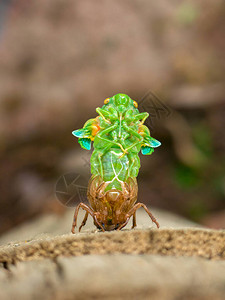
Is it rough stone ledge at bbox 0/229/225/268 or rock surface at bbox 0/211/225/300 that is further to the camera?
rough stone ledge at bbox 0/229/225/268

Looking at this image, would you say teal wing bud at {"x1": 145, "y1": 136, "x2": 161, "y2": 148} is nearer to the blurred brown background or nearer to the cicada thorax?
the cicada thorax

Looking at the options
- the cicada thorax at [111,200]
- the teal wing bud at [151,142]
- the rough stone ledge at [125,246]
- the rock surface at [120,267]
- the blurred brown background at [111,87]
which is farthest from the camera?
the blurred brown background at [111,87]

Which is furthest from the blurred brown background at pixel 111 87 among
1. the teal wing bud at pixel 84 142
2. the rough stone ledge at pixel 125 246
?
the rough stone ledge at pixel 125 246

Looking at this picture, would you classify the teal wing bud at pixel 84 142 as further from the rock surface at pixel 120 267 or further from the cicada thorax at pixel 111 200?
the rock surface at pixel 120 267

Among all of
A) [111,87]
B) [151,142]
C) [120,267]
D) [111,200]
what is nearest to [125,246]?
[120,267]

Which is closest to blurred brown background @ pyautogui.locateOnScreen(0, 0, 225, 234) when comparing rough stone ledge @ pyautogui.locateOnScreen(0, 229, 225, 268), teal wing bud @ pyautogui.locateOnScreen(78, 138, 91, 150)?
teal wing bud @ pyautogui.locateOnScreen(78, 138, 91, 150)

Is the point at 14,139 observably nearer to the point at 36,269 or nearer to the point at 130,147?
the point at 130,147
